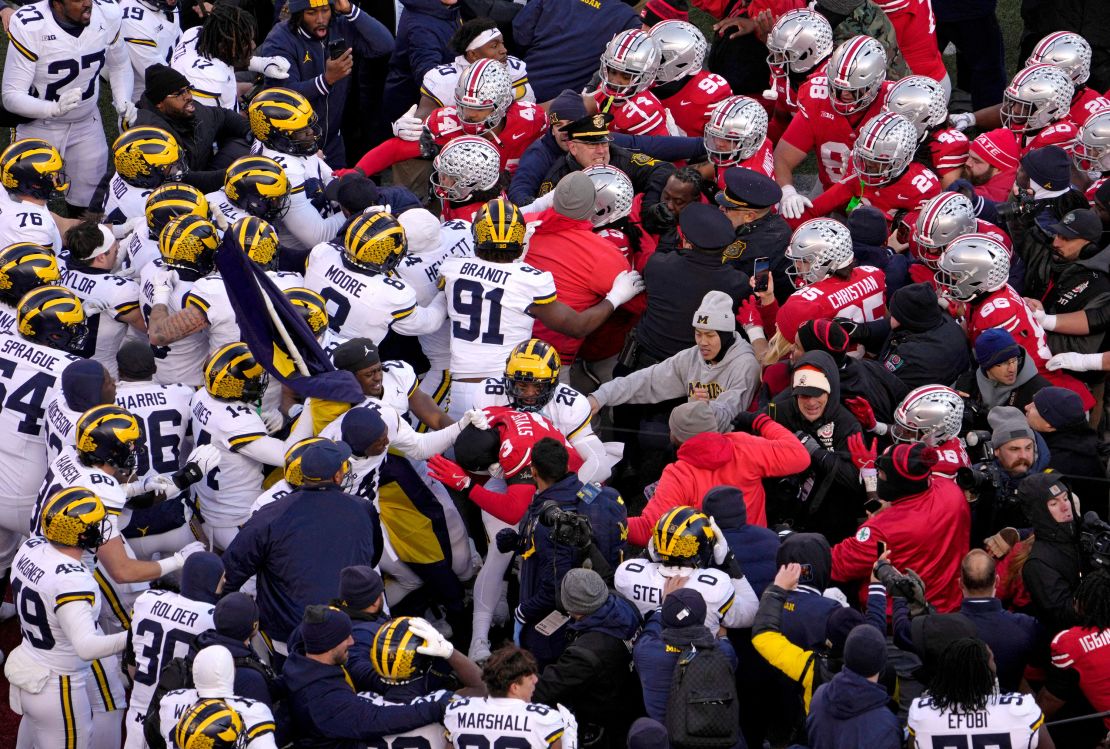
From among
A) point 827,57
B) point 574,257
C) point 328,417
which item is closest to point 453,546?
point 328,417

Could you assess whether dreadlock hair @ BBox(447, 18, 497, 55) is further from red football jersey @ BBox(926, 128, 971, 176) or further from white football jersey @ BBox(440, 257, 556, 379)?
red football jersey @ BBox(926, 128, 971, 176)

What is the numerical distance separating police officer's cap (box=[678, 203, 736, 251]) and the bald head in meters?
2.55

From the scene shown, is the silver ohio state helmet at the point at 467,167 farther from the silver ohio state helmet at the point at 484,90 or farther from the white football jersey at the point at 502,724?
the white football jersey at the point at 502,724

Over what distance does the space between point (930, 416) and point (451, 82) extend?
4239mm

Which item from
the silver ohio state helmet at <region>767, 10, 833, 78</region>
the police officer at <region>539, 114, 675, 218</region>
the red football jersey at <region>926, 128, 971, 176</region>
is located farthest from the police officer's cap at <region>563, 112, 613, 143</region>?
the red football jersey at <region>926, 128, 971, 176</region>

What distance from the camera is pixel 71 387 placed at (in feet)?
25.3

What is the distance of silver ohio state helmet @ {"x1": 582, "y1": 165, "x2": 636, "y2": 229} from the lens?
9.23 meters

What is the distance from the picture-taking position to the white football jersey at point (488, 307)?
27.8ft

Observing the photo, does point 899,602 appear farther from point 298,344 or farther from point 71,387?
point 71,387

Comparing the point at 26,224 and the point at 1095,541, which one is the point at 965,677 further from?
the point at 26,224

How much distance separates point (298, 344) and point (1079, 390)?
4151 mm

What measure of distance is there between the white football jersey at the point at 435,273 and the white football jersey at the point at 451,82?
5.16 feet

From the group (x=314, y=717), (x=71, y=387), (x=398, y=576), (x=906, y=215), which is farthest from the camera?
(x=906, y=215)

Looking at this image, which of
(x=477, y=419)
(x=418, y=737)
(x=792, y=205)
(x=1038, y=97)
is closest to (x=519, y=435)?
(x=477, y=419)
